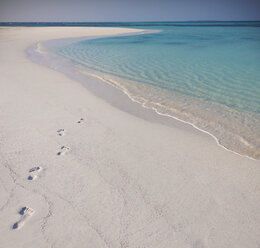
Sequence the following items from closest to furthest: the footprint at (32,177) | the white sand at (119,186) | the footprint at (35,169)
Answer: the white sand at (119,186) → the footprint at (32,177) → the footprint at (35,169)

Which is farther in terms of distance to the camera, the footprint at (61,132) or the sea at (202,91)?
the sea at (202,91)

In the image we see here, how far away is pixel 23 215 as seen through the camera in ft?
7.00

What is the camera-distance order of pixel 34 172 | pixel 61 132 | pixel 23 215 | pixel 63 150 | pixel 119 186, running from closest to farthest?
pixel 23 215, pixel 119 186, pixel 34 172, pixel 63 150, pixel 61 132

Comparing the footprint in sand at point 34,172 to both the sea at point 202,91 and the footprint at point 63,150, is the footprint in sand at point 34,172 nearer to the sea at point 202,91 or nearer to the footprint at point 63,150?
the footprint at point 63,150

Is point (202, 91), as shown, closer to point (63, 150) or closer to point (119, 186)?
point (63, 150)

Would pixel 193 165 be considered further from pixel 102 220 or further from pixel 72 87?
pixel 72 87

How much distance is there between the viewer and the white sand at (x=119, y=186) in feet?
6.50

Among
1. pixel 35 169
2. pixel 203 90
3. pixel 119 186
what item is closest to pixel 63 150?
pixel 35 169

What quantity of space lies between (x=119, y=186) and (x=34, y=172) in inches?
42.2

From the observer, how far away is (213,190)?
250 centimetres

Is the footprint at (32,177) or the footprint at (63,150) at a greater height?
the footprint at (32,177)

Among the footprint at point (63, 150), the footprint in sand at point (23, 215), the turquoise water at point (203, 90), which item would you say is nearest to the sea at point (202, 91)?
the turquoise water at point (203, 90)

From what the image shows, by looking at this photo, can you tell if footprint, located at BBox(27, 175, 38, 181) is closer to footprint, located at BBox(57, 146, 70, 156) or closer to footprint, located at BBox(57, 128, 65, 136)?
footprint, located at BBox(57, 146, 70, 156)

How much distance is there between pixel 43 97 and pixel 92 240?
409cm
